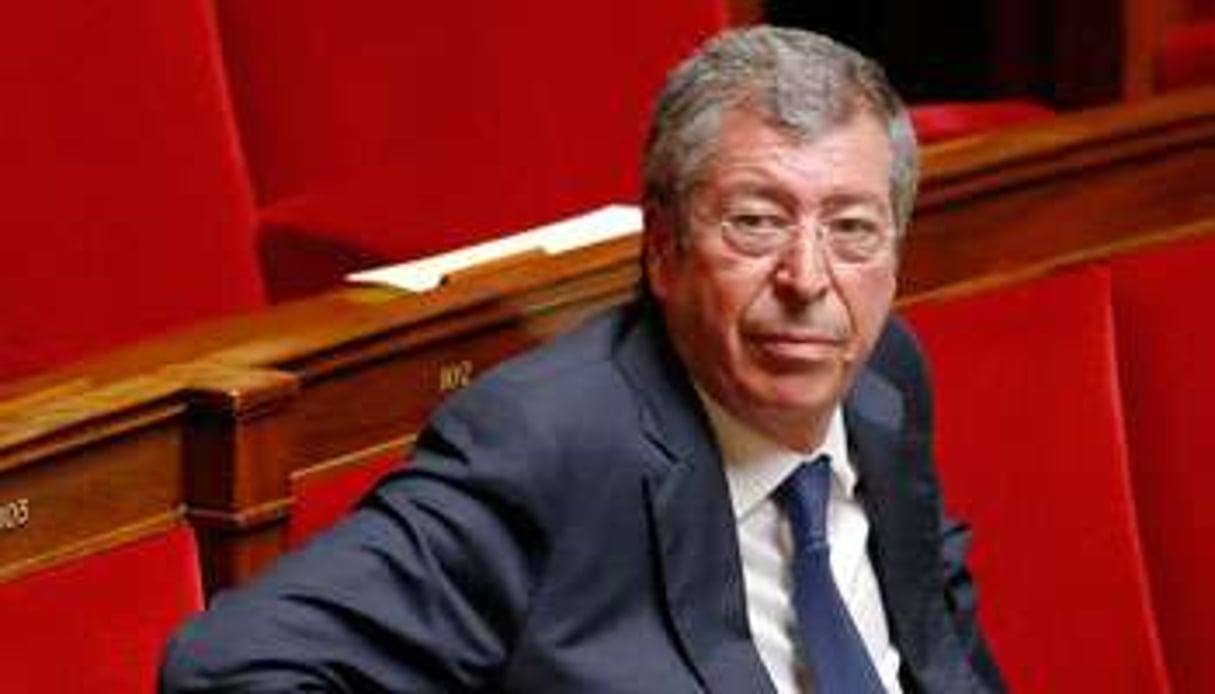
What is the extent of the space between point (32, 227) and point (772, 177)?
0.30 meters

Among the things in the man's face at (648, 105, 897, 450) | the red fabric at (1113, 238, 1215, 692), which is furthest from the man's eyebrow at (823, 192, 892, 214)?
the red fabric at (1113, 238, 1215, 692)

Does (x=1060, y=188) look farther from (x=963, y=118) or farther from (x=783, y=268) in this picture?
(x=783, y=268)

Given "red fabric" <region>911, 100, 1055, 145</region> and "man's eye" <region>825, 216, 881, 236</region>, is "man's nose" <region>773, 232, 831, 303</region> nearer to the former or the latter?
"man's eye" <region>825, 216, 881, 236</region>

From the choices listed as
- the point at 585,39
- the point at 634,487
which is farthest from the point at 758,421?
the point at 585,39

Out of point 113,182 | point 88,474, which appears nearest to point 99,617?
point 88,474

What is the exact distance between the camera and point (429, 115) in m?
0.79

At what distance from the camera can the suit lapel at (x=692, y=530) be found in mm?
470

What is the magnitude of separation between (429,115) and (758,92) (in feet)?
1.09

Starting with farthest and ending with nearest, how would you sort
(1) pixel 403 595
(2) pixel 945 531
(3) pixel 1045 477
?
(3) pixel 1045 477 → (2) pixel 945 531 → (1) pixel 403 595

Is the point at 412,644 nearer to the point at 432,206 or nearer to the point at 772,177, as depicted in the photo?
the point at 772,177

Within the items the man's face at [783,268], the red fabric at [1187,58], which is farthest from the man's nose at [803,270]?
the red fabric at [1187,58]

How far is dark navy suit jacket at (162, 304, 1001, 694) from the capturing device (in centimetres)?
43

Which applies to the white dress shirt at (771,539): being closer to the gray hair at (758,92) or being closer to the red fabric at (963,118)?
the gray hair at (758,92)

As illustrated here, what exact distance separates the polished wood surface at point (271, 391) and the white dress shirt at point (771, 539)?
0.27ft
